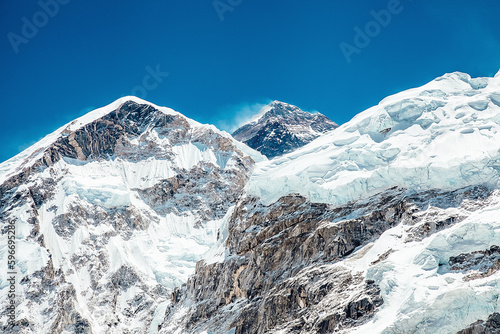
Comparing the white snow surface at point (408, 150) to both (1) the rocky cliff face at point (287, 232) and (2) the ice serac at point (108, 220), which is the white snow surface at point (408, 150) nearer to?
(1) the rocky cliff face at point (287, 232)

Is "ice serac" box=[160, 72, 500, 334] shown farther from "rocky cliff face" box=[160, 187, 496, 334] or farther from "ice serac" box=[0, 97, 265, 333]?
"ice serac" box=[0, 97, 265, 333]

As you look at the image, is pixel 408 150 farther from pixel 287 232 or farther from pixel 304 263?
pixel 304 263

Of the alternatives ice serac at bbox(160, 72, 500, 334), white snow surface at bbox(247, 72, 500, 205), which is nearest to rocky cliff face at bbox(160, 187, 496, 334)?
ice serac at bbox(160, 72, 500, 334)

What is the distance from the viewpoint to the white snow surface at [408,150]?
262 ft

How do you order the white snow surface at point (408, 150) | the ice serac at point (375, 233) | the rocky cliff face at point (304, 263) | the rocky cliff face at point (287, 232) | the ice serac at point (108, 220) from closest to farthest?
the ice serac at point (375, 233) → the rocky cliff face at point (287, 232) → the rocky cliff face at point (304, 263) → the white snow surface at point (408, 150) → the ice serac at point (108, 220)

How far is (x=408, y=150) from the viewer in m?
90.4

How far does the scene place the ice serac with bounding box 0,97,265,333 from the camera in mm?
137125

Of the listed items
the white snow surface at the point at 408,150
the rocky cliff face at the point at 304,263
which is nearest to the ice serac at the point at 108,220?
the rocky cliff face at the point at 304,263

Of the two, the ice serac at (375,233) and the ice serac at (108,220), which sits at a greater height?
the ice serac at (108,220)

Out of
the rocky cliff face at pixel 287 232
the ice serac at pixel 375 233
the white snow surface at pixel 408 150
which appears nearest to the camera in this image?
the ice serac at pixel 375 233

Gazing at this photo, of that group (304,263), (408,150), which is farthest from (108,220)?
(408,150)

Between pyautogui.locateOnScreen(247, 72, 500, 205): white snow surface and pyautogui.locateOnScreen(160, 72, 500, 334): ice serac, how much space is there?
0.21 meters

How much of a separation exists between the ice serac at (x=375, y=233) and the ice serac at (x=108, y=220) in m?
35.8

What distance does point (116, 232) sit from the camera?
163750 millimetres
